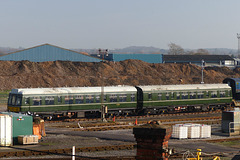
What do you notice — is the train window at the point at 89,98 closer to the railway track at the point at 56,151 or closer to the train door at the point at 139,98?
the train door at the point at 139,98

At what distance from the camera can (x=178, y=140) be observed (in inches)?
1280

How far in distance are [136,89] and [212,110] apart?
13.6 metres

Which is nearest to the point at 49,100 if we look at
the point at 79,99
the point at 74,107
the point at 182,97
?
the point at 74,107

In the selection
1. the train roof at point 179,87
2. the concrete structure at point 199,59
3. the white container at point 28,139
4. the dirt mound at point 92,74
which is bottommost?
the white container at point 28,139

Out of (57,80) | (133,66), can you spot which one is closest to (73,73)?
(57,80)

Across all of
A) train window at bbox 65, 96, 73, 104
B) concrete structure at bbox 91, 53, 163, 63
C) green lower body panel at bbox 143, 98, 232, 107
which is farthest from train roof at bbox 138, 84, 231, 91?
concrete structure at bbox 91, 53, 163, 63

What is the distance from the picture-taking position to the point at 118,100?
4791 cm

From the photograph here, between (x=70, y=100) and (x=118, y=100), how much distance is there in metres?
6.04

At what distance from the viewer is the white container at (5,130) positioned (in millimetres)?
28031

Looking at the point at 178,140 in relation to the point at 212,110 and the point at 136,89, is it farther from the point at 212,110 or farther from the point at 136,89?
the point at 212,110

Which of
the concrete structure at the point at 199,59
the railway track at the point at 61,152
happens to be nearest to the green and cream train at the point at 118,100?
the railway track at the point at 61,152

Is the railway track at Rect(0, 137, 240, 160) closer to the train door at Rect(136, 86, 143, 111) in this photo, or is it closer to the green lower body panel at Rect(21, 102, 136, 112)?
the green lower body panel at Rect(21, 102, 136, 112)

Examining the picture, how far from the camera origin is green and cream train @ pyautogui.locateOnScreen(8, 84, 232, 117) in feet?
140

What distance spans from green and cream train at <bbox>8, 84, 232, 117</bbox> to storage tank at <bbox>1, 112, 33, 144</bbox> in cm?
1224
